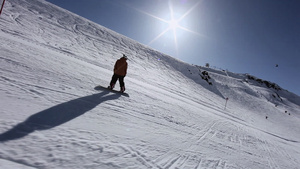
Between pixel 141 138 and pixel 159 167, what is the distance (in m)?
0.81

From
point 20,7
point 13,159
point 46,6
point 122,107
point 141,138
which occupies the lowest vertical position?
point 13,159

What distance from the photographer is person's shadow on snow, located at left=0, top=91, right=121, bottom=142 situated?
212cm

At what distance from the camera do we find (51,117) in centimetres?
283

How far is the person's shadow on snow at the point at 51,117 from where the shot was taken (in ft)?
6.96

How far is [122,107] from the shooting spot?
471cm

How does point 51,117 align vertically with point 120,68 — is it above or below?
below

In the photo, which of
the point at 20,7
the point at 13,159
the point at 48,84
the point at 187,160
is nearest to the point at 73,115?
the point at 13,159

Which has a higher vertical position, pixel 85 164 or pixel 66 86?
pixel 66 86

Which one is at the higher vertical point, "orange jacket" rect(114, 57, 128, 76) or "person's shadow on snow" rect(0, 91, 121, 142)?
"orange jacket" rect(114, 57, 128, 76)

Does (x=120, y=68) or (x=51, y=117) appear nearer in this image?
(x=51, y=117)

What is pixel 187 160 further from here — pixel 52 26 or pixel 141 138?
pixel 52 26

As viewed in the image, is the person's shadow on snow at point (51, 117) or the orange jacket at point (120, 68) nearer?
the person's shadow on snow at point (51, 117)

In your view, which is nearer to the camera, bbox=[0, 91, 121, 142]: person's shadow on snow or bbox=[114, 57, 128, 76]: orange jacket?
bbox=[0, 91, 121, 142]: person's shadow on snow

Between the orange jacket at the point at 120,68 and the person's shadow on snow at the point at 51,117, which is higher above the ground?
the orange jacket at the point at 120,68
